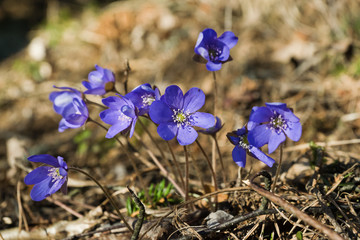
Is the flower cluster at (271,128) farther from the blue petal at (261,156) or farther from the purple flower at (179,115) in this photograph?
the purple flower at (179,115)

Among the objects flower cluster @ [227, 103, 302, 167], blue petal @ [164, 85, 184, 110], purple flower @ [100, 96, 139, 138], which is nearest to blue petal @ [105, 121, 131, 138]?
purple flower @ [100, 96, 139, 138]

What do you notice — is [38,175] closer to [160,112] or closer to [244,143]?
[160,112]

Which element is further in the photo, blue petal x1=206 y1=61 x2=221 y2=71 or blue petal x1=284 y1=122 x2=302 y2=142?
blue petal x1=206 y1=61 x2=221 y2=71

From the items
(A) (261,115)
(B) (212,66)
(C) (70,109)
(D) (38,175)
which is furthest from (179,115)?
(D) (38,175)

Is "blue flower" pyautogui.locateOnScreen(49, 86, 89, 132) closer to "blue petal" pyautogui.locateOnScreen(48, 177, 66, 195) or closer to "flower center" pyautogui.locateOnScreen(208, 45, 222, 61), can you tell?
"blue petal" pyautogui.locateOnScreen(48, 177, 66, 195)

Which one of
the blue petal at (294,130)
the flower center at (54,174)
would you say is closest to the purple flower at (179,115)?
the blue petal at (294,130)
